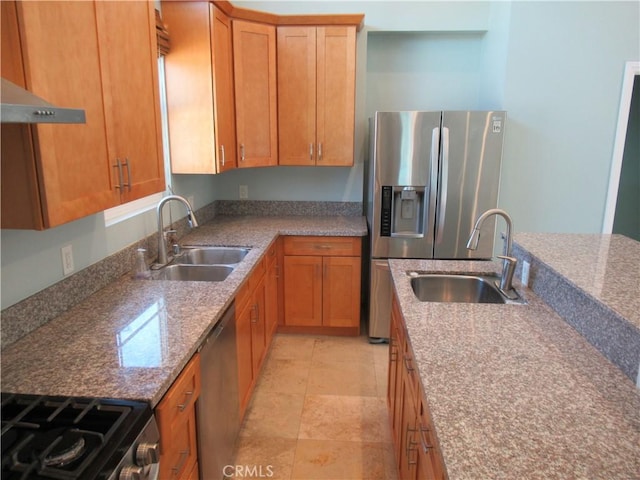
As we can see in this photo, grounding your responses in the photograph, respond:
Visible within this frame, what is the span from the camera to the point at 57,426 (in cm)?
115

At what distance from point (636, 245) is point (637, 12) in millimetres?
2105

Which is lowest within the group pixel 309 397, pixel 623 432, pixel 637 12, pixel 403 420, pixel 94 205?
pixel 309 397

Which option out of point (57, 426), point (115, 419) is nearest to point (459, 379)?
point (115, 419)

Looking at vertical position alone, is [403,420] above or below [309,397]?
above

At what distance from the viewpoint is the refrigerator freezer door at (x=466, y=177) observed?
10.3 ft

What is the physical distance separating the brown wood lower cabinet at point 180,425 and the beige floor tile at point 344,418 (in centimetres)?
97

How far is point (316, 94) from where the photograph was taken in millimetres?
3461

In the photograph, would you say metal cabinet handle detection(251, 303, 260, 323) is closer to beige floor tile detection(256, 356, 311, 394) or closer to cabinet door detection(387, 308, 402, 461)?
beige floor tile detection(256, 356, 311, 394)

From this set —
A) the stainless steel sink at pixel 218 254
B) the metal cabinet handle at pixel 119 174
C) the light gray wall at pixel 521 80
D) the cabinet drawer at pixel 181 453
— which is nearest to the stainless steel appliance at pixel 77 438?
the cabinet drawer at pixel 181 453

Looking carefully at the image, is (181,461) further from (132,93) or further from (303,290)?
(303,290)

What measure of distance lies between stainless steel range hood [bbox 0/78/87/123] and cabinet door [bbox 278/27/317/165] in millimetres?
2405

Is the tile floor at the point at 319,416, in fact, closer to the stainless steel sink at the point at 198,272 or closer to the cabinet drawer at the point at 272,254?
the cabinet drawer at the point at 272,254

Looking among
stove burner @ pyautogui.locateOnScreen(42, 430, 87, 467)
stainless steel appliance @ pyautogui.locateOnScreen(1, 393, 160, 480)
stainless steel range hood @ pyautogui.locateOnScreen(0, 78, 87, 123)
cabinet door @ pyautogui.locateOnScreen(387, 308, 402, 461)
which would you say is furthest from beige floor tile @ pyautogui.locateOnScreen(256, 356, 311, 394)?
stainless steel range hood @ pyautogui.locateOnScreen(0, 78, 87, 123)

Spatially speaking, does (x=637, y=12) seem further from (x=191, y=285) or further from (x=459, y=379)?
(x=191, y=285)
